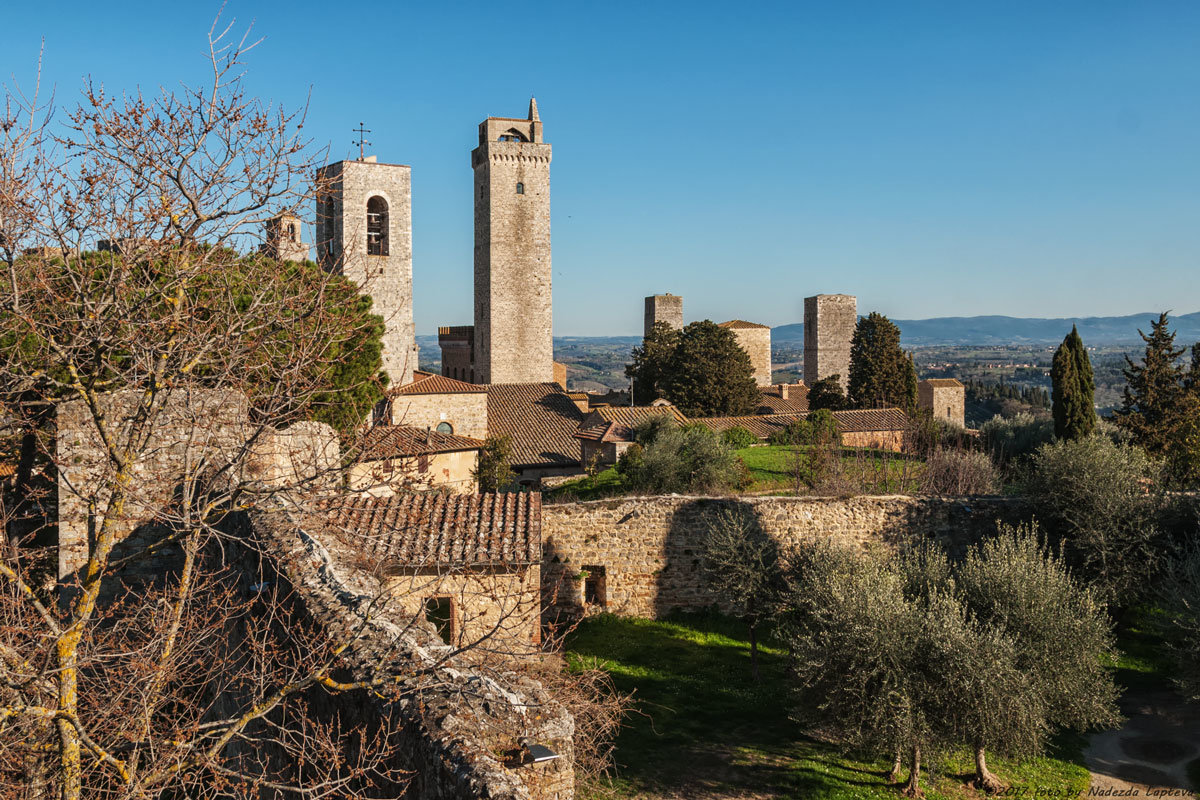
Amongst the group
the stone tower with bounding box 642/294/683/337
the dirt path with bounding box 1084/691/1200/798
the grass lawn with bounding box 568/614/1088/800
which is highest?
the stone tower with bounding box 642/294/683/337

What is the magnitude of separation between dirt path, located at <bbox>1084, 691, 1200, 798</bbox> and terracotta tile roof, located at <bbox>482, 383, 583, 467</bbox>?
21.2 m

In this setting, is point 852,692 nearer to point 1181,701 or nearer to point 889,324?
point 1181,701

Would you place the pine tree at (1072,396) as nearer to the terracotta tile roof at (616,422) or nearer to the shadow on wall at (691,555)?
the terracotta tile roof at (616,422)

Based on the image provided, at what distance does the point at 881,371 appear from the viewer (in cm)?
4247

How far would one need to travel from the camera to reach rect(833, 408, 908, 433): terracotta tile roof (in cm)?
3192

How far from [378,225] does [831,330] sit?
36.4 metres

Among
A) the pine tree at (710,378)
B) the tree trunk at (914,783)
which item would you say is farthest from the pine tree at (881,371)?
the tree trunk at (914,783)

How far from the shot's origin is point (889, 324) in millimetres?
43031

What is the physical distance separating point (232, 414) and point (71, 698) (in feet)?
9.46

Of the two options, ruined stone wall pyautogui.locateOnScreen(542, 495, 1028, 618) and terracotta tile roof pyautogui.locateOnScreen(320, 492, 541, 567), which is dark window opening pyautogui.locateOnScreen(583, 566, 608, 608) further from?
terracotta tile roof pyautogui.locateOnScreen(320, 492, 541, 567)

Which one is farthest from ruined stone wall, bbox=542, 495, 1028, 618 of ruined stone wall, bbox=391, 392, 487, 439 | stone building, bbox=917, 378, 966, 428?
stone building, bbox=917, 378, 966, 428

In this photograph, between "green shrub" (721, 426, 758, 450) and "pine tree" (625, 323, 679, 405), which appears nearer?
"green shrub" (721, 426, 758, 450)

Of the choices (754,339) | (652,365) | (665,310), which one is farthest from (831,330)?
(652,365)

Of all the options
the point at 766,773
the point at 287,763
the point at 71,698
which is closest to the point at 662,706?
the point at 766,773
